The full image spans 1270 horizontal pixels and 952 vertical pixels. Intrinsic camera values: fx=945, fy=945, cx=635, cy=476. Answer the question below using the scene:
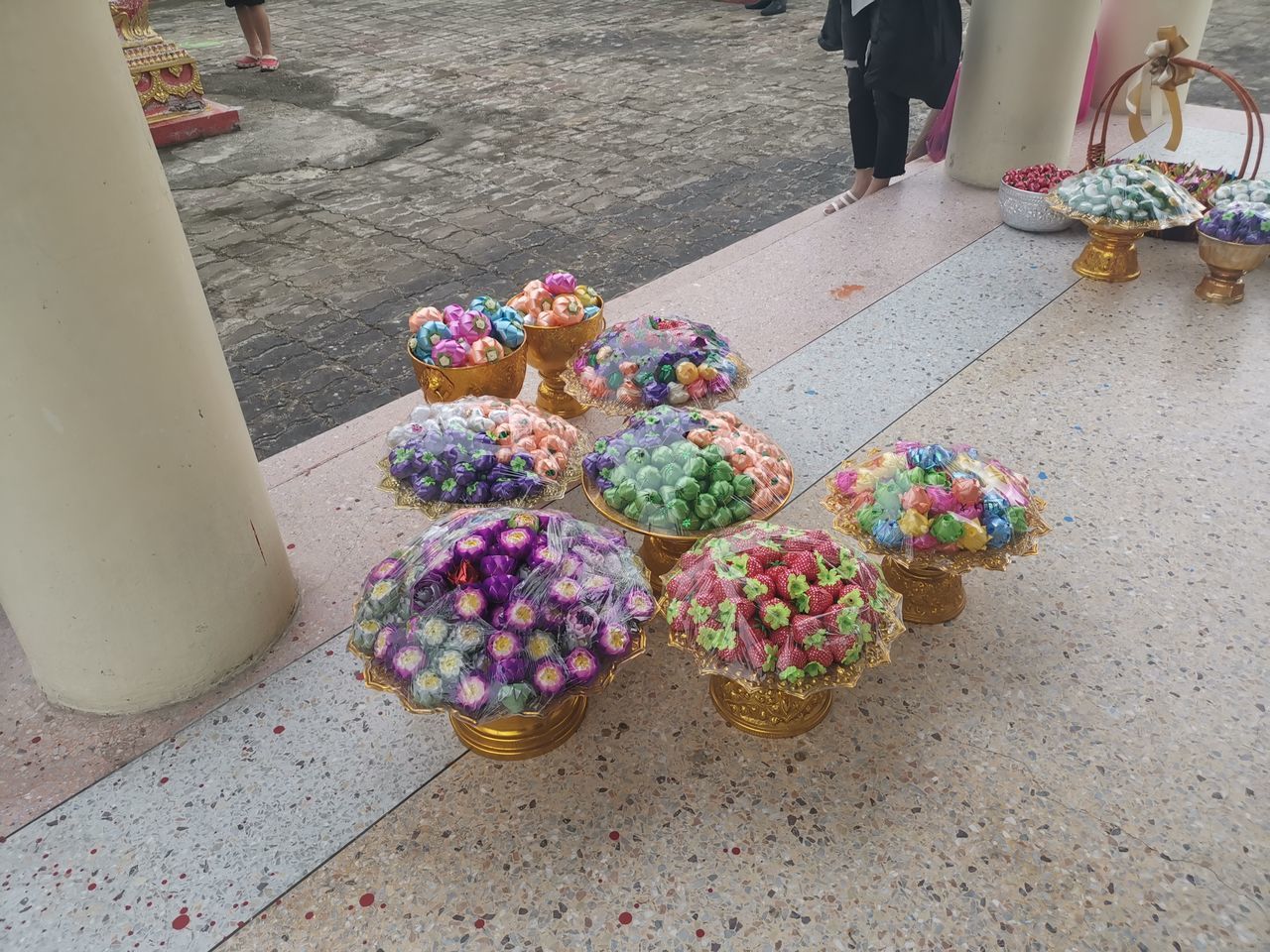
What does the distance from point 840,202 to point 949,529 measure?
297 cm

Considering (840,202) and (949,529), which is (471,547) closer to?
(949,529)

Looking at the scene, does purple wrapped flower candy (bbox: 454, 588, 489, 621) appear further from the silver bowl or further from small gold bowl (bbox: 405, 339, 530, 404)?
the silver bowl

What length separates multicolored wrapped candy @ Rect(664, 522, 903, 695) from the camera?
174cm

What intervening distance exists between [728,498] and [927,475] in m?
0.45

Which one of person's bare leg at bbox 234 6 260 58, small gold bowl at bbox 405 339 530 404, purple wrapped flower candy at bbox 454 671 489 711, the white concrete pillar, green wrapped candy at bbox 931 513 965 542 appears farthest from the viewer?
person's bare leg at bbox 234 6 260 58

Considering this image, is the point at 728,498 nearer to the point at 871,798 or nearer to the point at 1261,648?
the point at 871,798

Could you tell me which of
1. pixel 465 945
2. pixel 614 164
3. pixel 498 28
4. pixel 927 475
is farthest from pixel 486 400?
pixel 498 28

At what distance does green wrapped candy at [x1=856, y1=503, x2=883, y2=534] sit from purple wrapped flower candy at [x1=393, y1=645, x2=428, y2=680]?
0.99 m

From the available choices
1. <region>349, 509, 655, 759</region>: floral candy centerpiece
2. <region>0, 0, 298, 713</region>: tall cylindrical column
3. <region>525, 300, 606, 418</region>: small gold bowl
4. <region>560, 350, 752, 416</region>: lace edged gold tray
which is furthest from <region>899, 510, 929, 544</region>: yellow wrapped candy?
<region>0, 0, 298, 713</region>: tall cylindrical column

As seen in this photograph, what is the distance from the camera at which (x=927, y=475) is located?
6.89ft

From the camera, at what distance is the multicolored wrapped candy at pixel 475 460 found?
2.25 metres

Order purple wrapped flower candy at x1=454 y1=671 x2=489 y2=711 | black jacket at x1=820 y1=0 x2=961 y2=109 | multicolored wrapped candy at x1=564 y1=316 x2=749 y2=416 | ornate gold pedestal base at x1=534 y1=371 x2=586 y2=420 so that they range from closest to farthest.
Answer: purple wrapped flower candy at x1=454 y1=671 x2=489 y2=711, multicolored wrapped candy at x1=564 y1=316 x2=749 y2=416, ornate gold pedestal base at x1=534 y1=371 x2=586 y2=420, black jacket at x1=820 y1=0 x2=961 y2=109

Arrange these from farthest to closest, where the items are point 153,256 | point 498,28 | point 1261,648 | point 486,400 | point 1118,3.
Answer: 1. point 498,28
2. point 1118,3
3. point 486,400
4. point 1261,648
5. point 153,256

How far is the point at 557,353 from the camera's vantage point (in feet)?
9.59
